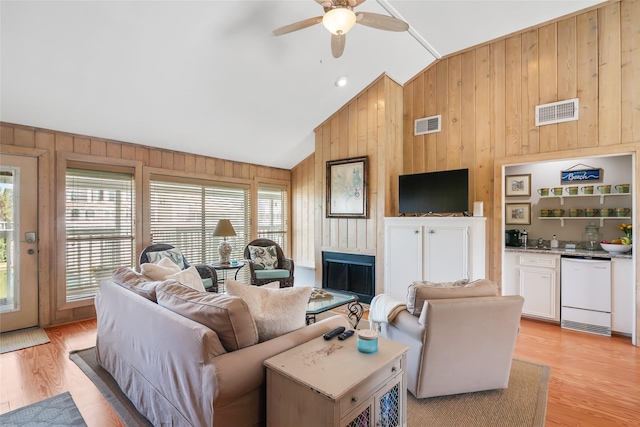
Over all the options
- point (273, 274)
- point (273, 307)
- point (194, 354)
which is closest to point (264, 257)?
point (273, 274)

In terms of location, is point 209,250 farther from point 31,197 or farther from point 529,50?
point 529,50

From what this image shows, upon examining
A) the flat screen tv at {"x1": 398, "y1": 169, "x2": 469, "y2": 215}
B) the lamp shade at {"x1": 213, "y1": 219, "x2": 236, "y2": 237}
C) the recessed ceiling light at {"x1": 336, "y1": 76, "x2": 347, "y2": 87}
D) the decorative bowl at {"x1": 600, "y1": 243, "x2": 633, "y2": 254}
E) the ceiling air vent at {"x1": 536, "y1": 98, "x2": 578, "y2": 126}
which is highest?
the recessed ceiling light at {"x1": 336, "y1": 76, "x2": 347, "y2": 87}

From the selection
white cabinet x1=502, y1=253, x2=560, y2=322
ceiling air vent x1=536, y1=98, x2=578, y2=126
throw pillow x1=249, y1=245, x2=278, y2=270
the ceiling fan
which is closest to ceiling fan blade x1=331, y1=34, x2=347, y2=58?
the ceiling fan

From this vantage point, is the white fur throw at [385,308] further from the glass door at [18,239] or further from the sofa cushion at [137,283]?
the glass door at [18,239]

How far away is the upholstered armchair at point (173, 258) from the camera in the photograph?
154 inches

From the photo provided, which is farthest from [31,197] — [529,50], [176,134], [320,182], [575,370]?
[529,50]

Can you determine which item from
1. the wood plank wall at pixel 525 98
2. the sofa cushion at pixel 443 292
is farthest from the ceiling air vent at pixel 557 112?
the sofa cushion at pixel 443 292

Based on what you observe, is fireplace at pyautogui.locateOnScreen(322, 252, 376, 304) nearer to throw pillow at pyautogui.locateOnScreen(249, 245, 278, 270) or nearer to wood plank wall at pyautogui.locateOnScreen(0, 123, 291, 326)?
throw pillow at pyautogui.locateOnScreen(249, 245, 278, 270)

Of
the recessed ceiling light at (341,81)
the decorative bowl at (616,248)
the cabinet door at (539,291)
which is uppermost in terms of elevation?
the recessed ceiling light at (341,81)

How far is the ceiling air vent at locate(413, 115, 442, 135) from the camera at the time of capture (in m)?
4.61

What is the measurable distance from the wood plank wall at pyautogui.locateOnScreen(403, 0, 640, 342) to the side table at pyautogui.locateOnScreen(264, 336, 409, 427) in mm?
3203

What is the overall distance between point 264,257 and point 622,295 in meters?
4.47

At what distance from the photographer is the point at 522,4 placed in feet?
11.1

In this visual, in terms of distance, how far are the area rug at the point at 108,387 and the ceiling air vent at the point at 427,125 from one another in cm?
466
